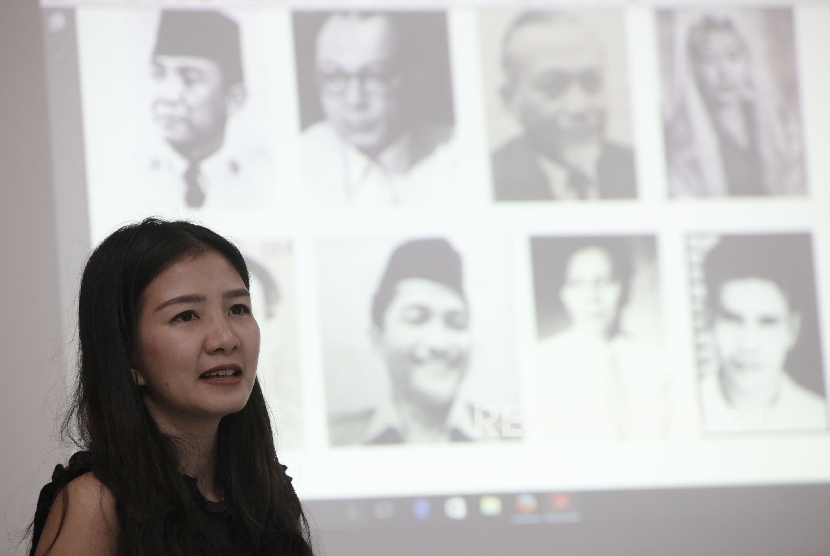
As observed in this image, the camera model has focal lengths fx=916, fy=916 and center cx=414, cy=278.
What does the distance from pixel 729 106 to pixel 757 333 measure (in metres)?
0.70

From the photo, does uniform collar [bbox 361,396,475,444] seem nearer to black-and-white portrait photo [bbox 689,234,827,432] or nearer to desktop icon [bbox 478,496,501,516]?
desktop icon [bbox 478,496,501,516]

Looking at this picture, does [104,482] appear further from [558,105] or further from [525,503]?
[558,105]

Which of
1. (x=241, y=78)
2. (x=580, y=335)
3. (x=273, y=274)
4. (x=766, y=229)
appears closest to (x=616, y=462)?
(x=580, y=335)

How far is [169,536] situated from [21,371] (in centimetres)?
147

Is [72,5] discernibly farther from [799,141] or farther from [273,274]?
[799,141]

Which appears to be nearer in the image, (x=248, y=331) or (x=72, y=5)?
(x=248, y=331)

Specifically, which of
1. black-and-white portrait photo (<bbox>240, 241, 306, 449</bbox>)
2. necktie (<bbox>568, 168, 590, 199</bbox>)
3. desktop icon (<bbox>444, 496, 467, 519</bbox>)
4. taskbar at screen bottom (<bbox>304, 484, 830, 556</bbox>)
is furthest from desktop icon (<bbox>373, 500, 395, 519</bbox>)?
necktie (<bbox>568, 168, 590, 199</bbox>)

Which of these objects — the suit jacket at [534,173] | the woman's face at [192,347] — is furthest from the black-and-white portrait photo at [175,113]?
the woman's face at [192,347]

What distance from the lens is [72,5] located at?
2609 millimetres

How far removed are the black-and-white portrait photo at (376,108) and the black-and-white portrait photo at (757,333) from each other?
32.5 inches

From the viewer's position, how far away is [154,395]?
4.30ft

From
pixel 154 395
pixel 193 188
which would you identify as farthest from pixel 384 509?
pixel 154 395

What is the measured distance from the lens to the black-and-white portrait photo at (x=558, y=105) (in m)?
2.72

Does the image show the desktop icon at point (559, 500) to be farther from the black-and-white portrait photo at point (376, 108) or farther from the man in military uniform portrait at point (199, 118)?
the man in military uniform portrait at point (199, 118)
